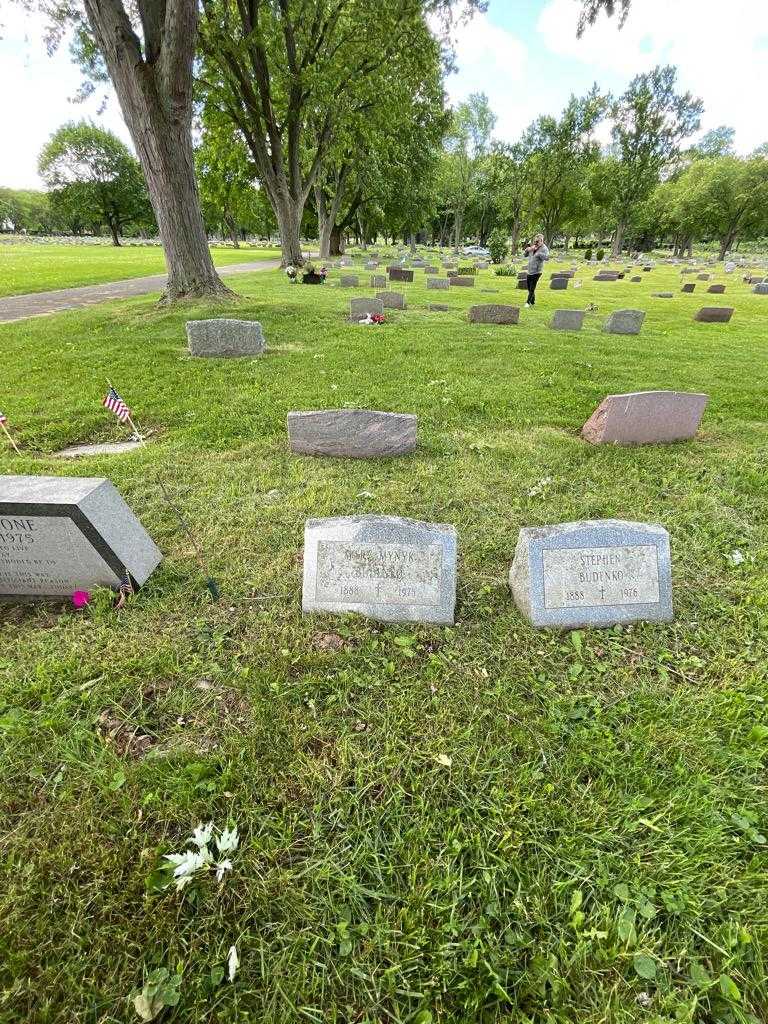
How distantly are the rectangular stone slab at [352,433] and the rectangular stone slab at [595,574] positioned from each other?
217 cm

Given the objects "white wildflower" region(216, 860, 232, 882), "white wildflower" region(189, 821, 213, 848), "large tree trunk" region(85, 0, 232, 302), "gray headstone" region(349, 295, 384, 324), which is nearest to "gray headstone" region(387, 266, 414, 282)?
"gray headstone" region(349, 295, 384, 324)

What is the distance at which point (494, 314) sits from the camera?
11.4 metres

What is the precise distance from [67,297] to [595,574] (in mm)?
17723

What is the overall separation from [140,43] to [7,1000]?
42.3ft

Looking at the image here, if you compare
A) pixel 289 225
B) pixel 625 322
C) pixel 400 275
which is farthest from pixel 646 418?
pixel 289 225

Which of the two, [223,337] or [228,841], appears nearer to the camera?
[228,841]

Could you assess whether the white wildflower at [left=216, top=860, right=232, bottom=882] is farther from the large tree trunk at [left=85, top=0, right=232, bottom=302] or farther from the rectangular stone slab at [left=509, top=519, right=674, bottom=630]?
the large tree trunk at [left=85, top=0, right=232, bottom=302]

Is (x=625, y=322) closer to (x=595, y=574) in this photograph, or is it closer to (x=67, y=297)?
(x=595, y=574)

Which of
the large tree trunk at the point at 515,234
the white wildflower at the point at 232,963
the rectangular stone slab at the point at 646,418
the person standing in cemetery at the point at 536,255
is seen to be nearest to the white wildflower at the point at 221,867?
the white wildflower at the point at 232,963

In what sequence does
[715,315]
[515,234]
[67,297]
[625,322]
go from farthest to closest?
1. [515,234]
2. [67,297]
3. [715,315]
4. [625,322]

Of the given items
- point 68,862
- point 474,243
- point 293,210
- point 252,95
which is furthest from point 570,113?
point 68,862

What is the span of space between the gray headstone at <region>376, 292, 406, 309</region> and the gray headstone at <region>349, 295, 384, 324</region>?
1.77 metres

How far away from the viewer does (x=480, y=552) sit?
129 inches

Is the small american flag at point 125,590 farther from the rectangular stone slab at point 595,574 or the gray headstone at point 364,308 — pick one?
the gray headstone at point 364,308
